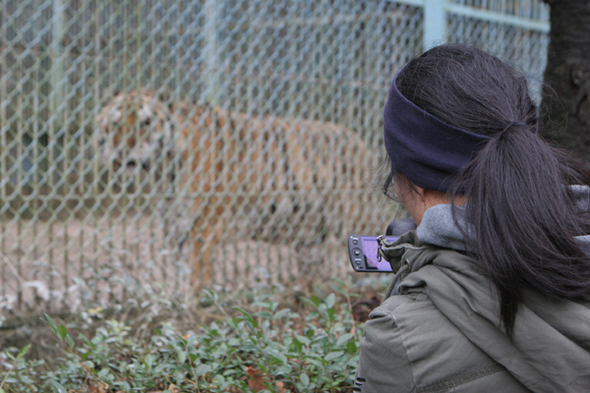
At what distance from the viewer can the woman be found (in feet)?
3.06

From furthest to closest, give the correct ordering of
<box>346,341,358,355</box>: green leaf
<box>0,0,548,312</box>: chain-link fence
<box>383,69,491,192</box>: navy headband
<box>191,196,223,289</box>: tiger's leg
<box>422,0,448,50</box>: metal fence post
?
<box>422,0,448,50</box>: metal fence post < <box>191,196,223,289</box>: tiger's leg < <box>0,0,548,312</box>: chain-link fence < <box>346,341,358,355</box>: green leaf < <box>383,69,491,192</box>: navy headband

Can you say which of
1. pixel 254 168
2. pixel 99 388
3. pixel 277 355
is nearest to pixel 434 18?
pixel 254 168

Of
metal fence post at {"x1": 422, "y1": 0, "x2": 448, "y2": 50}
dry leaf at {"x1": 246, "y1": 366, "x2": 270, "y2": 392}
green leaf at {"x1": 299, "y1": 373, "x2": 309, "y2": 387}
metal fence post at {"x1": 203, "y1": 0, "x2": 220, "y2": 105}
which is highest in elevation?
metal fence post at {"x1": 422, "y1": 0, "x2": 448, "y2": 50}

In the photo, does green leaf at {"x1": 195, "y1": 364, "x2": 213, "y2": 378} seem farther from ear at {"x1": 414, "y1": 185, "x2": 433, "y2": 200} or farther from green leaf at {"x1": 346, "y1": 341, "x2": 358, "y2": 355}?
ear at {"x1": 414, "y1": 185, "x2": 433, "y2": 200}

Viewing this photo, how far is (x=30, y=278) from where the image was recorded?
121 inches

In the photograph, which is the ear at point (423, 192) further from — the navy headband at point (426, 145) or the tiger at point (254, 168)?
the tiger at point (254, 168)

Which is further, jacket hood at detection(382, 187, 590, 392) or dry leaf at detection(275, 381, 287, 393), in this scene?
dry leaf at detection(275, 381, 287, 393)

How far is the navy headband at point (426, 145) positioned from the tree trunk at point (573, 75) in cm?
148

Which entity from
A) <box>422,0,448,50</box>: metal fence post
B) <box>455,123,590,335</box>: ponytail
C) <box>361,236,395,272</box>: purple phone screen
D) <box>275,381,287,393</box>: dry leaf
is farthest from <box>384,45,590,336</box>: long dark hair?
<box>422,0,448,50</box>: metal fence post

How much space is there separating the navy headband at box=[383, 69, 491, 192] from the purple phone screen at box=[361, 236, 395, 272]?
0.28m

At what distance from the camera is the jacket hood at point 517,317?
A: 93 centimetres

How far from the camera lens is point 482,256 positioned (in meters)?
0.94

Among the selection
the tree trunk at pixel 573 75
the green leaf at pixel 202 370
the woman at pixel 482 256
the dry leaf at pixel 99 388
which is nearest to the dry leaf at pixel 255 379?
the green leaf at pixel 202 370

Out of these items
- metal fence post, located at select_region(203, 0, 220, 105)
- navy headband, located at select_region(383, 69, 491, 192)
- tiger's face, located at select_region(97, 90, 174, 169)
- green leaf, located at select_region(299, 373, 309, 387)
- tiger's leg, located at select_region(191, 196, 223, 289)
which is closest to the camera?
navy headband, located at select_region(383, 69, 491, 192)
